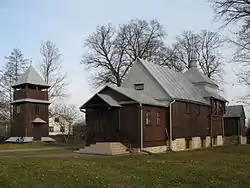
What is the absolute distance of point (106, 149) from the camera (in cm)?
2772

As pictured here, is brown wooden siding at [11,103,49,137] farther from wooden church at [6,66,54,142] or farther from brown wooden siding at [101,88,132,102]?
brown wooden siding at [101,88,132,102]

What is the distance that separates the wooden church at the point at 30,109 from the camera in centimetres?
4822

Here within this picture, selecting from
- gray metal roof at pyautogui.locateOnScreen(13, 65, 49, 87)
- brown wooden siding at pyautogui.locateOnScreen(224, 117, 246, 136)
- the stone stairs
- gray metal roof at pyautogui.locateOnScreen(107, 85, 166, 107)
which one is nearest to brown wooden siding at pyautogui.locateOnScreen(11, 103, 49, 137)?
gray metal roof at pyautogui.locateOnScreen(13, 65, 49, 87)

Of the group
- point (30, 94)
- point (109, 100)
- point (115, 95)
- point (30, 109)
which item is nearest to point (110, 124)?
point (109, 100)

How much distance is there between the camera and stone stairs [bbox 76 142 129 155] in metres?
27.6

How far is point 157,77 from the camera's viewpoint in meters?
34.2

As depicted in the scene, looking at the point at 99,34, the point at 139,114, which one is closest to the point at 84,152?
the point at 139,114

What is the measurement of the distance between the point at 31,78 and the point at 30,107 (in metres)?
3.77

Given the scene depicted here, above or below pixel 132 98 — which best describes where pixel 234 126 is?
below

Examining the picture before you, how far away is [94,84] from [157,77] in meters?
18.1

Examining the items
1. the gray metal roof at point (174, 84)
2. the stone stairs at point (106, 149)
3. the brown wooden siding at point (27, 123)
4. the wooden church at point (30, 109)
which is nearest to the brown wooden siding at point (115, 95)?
the stone stairs at point (106, 149)

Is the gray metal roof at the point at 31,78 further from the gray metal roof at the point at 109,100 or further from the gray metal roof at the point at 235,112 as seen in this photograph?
the gray metal roof at the point at 235,112

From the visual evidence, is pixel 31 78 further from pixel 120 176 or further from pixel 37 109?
pixel 120 176

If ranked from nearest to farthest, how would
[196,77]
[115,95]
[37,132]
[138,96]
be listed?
[115,95] → [138,96] → [196,77] → [37,132]
